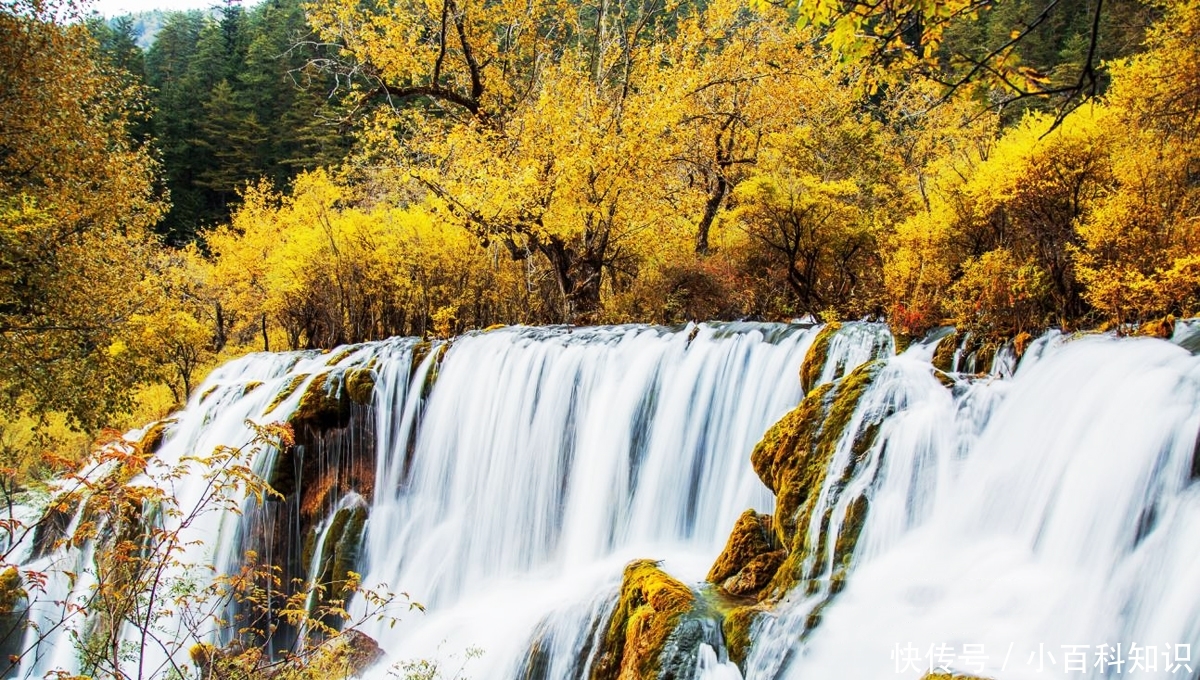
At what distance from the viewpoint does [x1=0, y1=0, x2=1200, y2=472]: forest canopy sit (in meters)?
7.27

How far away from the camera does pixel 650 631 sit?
205 inches

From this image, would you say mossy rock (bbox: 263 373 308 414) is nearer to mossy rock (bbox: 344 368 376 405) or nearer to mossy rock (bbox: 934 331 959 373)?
mossy rock (bbox: 344 368 376 405)

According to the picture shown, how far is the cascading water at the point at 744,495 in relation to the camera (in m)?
4.47

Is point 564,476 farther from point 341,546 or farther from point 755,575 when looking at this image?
point 755,575

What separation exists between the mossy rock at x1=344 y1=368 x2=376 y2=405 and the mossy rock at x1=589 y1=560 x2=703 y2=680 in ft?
22.9

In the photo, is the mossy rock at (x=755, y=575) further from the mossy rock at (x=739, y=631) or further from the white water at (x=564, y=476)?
the white water at (x=564, y=476)

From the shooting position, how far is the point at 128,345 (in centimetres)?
1070

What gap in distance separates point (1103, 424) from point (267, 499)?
429 inches

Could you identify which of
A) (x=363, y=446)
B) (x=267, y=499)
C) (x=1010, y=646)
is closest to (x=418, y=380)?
(x=363, y=446)

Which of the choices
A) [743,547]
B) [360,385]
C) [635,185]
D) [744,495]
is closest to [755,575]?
[743,547]

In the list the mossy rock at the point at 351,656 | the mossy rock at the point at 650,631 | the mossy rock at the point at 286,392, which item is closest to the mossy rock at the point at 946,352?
the mossy rock at the point at 650,631

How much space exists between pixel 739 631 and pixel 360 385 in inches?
333

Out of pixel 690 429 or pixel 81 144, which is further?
pixel 81 144

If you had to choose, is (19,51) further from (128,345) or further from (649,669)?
(649,669)
